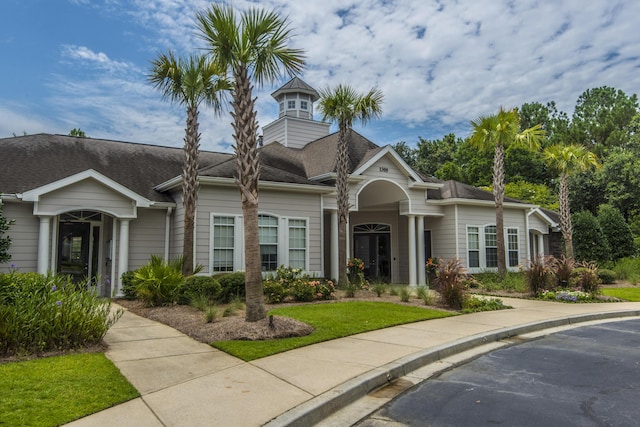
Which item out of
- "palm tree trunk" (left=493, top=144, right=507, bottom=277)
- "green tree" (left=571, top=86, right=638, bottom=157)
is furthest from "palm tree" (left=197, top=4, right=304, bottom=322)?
"green tree" (left=571, top=86, right=638, bottom=157)

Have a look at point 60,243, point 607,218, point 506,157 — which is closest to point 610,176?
point 607,218

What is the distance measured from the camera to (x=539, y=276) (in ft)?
49.5

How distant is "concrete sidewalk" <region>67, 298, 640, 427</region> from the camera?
4469 millimetres

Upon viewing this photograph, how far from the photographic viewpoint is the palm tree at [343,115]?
48.2 ft

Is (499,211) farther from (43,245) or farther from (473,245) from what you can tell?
(43,245)

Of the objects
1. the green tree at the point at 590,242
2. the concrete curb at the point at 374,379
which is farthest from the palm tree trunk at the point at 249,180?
the green tree at the point at 590,242

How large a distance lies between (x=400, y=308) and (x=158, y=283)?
612 centimetres

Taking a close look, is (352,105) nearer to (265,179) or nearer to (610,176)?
(265,179)

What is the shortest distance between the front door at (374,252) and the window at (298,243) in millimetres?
6428

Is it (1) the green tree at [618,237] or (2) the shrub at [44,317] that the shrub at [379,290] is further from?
(1) the green tree at [618,237]

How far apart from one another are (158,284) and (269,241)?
184 inches

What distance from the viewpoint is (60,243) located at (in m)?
14.9

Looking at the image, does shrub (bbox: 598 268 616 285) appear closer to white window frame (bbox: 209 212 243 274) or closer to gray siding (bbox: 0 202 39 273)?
white window frame (bbox: 209 212 243 274)

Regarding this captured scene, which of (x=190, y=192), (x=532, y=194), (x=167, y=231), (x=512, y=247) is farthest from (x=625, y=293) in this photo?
(x=532, y=194)
